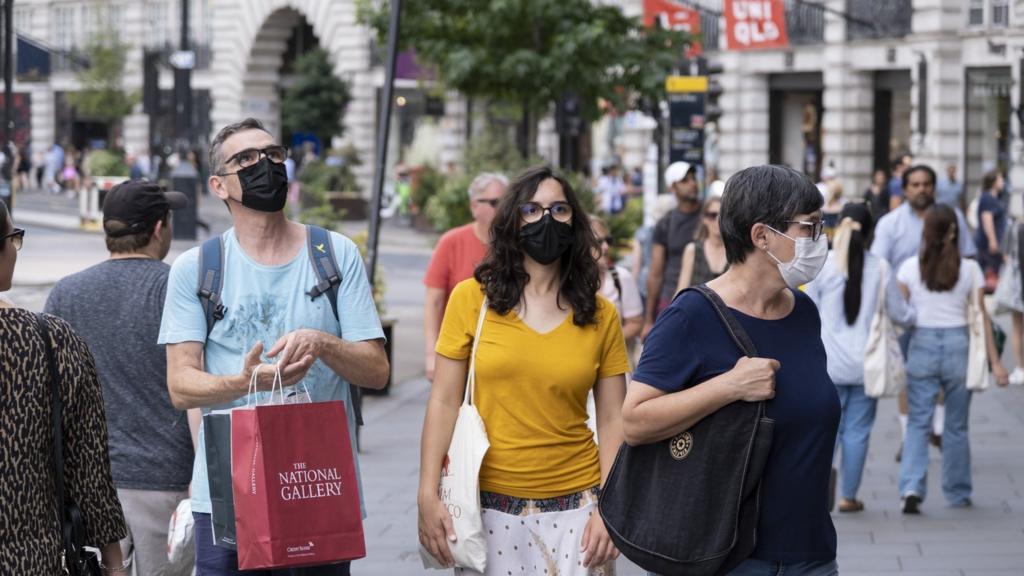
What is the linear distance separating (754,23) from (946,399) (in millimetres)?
27288

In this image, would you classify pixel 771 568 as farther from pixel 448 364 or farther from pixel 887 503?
pixel 887 503

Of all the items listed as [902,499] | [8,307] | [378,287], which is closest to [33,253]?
[378,287]

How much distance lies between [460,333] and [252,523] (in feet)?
3.18

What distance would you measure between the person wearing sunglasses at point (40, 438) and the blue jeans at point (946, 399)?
6626 millimetres

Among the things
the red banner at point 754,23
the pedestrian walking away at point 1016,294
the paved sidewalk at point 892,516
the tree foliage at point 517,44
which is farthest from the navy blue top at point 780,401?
the red banner at point 754,23

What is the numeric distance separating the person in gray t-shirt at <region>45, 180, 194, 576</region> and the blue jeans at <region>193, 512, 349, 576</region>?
2.96 feet

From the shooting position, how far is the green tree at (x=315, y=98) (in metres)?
53.0

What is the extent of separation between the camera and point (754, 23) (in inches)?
1432

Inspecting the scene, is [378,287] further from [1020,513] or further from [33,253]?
[33,253]

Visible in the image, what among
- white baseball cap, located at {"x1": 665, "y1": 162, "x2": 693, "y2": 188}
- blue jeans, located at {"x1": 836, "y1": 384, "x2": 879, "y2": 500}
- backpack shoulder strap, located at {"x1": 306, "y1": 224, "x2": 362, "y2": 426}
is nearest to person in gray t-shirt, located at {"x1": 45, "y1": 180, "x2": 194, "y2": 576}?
backpack shoulder strap, located at {"x1": 306, "y1": 224, "x2": 362, "y2": 426}

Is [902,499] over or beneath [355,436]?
beneath

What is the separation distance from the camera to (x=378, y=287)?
47.5 ft

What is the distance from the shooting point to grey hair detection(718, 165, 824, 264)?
4066mm

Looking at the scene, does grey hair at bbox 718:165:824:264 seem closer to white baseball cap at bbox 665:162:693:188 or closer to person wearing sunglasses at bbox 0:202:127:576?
person wearing sunglasses at bbox 0:202:127:576
